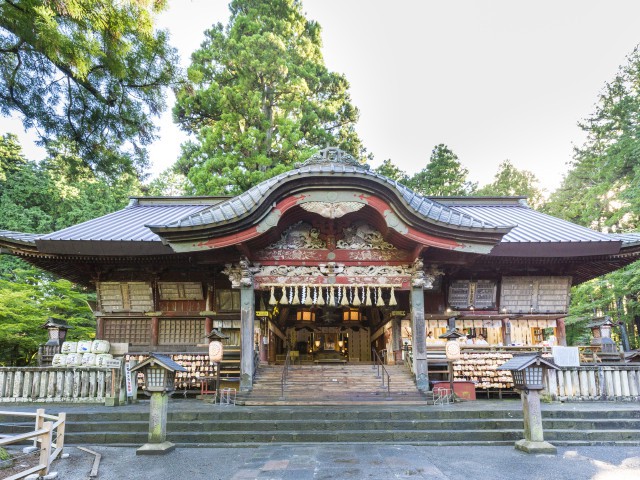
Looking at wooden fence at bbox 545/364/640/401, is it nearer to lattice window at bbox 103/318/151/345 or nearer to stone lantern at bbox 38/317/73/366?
lattice window at bbox 103/318/151/345

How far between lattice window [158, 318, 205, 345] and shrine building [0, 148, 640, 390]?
31 millimetres

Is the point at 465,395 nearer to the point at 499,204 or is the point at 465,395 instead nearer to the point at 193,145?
the point at 499,204

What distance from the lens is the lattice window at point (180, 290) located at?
13.7m

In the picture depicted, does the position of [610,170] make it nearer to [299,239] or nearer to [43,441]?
[299,239]

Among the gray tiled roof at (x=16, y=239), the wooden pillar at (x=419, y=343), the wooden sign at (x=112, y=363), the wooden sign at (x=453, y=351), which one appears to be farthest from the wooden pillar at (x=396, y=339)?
the gray tiled roof at (x=16, y=239)

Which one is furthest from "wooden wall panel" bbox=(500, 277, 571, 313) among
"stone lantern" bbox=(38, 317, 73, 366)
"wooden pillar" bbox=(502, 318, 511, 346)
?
"stone lantern" bbox=(38, 317, 73, 366)

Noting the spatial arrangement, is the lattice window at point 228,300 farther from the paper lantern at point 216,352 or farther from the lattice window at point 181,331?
the paper lantern at point 216,352

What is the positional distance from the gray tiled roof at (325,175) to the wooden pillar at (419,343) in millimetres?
2127

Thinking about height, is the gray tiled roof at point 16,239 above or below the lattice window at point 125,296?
above

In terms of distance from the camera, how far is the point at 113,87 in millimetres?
6836

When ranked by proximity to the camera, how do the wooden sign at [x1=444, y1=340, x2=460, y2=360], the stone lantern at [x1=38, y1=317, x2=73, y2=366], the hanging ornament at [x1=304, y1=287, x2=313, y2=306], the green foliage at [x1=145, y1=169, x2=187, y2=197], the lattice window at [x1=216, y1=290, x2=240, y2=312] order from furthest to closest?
the green foliage at [x1=145, y1=169, x2=187, y2=197]
the lattice window at [x1=216, y1=290, x2=240, y2=312]
the stone lantern at [x1=38, y1=317, x2=73, y2=366]
the hanging ornament at [x1=304, y1=287, x2=313, y2=306]
the wooden sign at [x1=444, y1=340, x2=460, y2=360]

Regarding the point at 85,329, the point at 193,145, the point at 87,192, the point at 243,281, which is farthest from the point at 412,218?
the point at 87,192

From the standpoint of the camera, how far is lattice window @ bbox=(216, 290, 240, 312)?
44.4 feet

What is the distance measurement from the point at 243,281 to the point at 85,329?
11.4 meters
